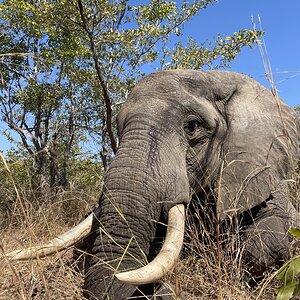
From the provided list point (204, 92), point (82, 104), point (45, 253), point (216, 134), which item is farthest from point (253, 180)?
point (82, 104)

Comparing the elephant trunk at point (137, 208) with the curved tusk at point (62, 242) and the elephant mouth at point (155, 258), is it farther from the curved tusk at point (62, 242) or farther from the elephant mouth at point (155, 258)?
the curved tusk at point (62, 242)

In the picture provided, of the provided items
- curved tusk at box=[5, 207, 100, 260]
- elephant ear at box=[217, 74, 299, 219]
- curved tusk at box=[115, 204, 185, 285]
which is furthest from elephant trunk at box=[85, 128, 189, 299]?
elephant ear at box=[217, 74, 299, 219]

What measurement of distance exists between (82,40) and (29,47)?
1656 millimetres

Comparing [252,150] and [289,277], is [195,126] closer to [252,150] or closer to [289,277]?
[252,150]

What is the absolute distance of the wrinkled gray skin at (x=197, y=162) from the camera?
2867 millimetres

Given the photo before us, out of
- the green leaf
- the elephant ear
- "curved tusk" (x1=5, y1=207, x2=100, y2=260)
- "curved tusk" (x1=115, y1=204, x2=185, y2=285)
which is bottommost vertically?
the green leaf

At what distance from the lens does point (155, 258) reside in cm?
247

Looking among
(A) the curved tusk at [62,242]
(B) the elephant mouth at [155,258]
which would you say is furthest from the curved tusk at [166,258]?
(A) the curved tusk at [62,242]

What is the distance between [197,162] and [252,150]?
47cm

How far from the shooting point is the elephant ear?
3689 mm

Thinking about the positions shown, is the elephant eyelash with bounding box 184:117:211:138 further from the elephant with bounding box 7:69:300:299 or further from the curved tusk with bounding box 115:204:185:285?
the curved tusk with bounding box 115:204:185:285

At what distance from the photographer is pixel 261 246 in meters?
3.40

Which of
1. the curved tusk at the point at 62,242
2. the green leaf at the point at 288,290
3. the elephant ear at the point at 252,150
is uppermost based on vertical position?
the elephant ear at the point at 252,150

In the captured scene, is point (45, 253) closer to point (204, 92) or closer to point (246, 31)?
point (204, 92)
